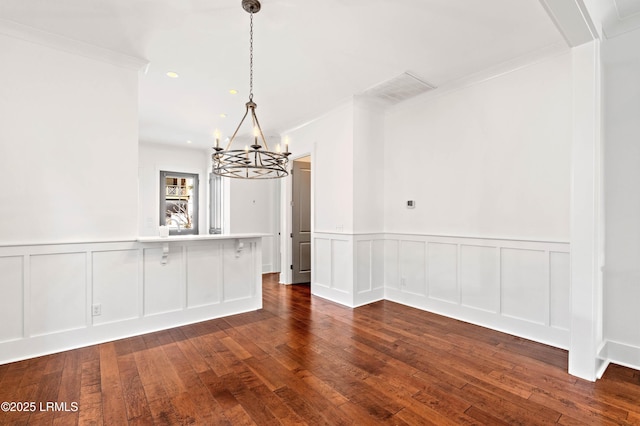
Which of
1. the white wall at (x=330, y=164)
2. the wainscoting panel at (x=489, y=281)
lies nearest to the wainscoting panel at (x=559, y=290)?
the wainscoting panel at (x=489, y=281)

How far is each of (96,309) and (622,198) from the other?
4.95 m

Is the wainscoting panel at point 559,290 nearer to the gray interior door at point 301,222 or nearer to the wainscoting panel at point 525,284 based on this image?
the wainscoting panel at point 525,284

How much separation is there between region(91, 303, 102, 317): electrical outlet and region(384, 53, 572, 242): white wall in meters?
3.71

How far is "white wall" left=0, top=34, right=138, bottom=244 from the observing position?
8.85ft

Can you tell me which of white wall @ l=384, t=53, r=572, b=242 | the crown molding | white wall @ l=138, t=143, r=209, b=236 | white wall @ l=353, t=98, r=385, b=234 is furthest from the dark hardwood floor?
white wall @ l=138, t=143, r=209, b=236

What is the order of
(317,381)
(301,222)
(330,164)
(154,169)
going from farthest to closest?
(154,169) < (301,222) < (330,164) < (317,381)

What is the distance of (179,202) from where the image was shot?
7.17 metres

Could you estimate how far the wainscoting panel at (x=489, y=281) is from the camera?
9.92 feet

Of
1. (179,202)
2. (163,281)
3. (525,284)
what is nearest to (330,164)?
(163,281)

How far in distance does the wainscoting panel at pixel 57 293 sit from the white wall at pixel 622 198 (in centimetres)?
485

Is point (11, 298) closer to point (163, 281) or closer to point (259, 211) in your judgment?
point (163, 281)

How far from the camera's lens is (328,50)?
120 inches

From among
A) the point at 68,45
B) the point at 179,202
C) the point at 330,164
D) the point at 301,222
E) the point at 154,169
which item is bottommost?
the point at 301,222

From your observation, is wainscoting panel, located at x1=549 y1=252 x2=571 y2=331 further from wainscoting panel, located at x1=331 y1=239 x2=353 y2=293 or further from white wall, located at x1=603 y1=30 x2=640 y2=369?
wainscoting panel, located at x1=331 y1=239 x2=353 y2=293
